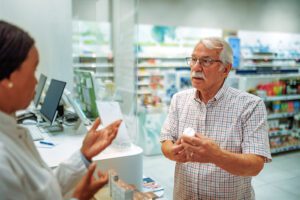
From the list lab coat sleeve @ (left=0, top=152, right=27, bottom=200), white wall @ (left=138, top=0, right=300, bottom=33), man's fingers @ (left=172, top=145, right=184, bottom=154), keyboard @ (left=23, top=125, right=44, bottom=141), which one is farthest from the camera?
white wall @ (left=138, top=0, right=300, bottom=33)

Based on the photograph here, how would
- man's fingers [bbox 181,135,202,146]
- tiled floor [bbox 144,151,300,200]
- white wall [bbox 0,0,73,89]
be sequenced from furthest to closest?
white wall [bbox 0,0,73,89] < tiled floor [bbox 144,151,300,200] < man's fingers [bbox 181,135,202,146]

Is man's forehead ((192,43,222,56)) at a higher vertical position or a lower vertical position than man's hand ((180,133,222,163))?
higher

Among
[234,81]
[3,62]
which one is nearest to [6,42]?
[3,62]

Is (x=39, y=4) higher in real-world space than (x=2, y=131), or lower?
higher

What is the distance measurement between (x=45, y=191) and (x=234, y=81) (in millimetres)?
4581

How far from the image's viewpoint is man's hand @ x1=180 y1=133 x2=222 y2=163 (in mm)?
1327

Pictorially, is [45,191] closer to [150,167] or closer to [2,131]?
[2,131]

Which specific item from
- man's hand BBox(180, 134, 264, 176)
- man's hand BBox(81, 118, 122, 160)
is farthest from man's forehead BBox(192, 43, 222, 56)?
man's hand BBox(81, 118, 122, 160)

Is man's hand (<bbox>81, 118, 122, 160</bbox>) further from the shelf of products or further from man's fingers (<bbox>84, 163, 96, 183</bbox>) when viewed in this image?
the shelf of products

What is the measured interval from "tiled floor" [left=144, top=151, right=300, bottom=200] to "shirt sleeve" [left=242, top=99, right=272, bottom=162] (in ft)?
7.36

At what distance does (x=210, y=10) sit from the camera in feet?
30.6

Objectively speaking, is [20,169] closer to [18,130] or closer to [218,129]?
[18,130]

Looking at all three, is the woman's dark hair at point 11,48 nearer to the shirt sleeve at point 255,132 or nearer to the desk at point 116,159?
the desk at point 116,159

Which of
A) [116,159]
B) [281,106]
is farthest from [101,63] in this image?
[116,159]
